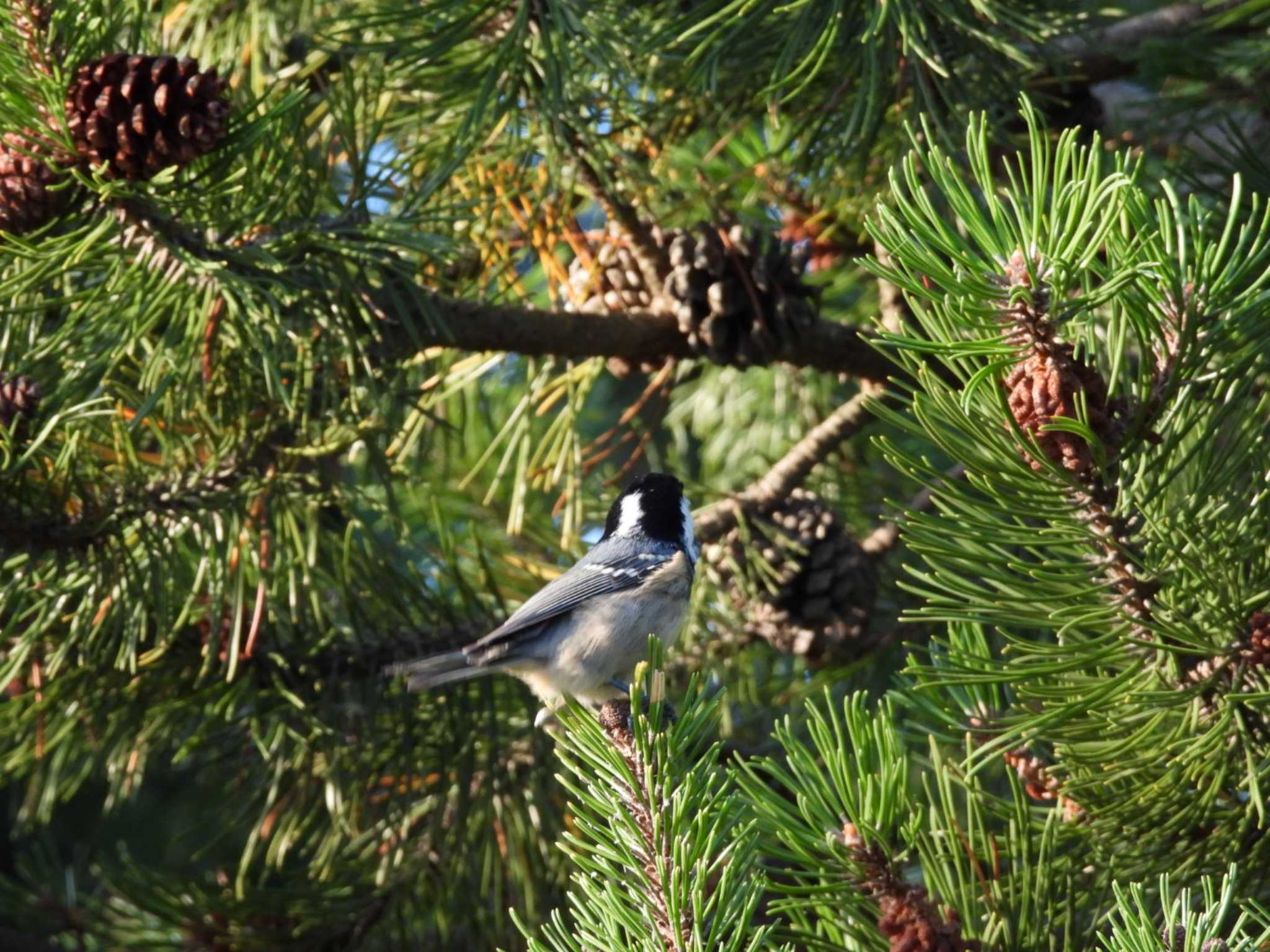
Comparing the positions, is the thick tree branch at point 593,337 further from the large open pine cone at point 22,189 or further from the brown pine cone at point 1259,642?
the brown pine cone at point 1259,642

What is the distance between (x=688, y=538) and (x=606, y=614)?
0.26 meters

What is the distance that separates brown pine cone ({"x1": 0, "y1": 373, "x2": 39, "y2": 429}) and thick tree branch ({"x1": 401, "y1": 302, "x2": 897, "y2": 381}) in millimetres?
481

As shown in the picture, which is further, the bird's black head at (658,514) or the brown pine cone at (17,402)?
the bird's black head at (658,514)

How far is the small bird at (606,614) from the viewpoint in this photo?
220 cm

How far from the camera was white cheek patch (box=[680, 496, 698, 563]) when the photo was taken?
2521mm

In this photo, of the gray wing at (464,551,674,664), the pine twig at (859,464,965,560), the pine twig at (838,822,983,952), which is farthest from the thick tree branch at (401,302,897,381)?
the pine twig at (838,822,983,952)

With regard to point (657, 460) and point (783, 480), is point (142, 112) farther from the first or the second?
point (657, 460)

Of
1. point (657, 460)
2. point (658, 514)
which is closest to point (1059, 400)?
point (658, 514)

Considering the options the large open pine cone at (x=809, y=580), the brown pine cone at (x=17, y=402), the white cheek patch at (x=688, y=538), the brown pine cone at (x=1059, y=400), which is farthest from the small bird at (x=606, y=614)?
the brown pine cone at (x=1059, y=400)

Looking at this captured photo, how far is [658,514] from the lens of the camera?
2580 mm

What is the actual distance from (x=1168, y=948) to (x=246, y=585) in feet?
4.75

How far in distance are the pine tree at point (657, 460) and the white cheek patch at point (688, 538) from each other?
0.07 m

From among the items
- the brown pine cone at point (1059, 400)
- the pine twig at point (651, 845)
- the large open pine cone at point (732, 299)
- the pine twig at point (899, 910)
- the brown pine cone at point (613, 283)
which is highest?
the brown pine cone at point (613, 283)

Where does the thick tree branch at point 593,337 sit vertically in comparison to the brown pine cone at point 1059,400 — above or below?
above
